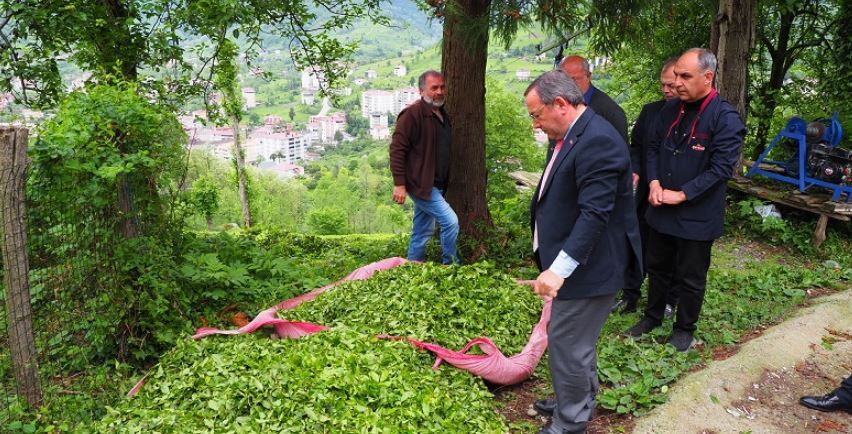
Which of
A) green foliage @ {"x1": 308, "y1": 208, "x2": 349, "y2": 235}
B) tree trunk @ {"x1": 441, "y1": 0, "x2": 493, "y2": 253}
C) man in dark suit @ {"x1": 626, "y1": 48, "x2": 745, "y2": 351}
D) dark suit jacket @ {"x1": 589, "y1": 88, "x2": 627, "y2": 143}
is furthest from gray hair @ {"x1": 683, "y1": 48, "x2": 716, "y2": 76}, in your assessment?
green foliage @ {"x1": 308, "y1": 208, "x2": 349, "y2": 235}

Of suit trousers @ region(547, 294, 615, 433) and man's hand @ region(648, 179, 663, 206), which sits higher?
man's hand @ region(648, 179, 663, 206)

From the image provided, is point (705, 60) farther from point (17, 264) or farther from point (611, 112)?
point (17, 264)

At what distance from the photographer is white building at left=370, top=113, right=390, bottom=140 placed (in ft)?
334

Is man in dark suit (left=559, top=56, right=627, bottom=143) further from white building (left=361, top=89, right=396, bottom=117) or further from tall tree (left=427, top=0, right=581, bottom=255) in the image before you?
Result: white building (left=361, top=89, right=396, bottom=117)

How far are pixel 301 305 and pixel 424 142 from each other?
1704mm

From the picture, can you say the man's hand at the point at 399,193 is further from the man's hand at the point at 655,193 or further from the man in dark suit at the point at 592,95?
the man's hand at the point at 655,193

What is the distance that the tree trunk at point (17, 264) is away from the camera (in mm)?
2842

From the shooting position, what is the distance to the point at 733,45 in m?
6.99

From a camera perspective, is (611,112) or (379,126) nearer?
(611,112)

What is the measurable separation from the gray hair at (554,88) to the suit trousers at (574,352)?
0.89 metres

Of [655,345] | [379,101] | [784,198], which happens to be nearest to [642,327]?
[655,345]

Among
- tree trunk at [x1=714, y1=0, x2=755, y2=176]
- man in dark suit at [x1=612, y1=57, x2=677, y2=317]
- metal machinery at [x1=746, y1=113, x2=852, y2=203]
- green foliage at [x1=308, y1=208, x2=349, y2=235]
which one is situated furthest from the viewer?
green foliage at [x1=308, y1=208, x2=349, y2=235]

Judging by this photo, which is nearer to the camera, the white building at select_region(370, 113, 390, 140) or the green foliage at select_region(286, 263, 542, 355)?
the green foliage at select_region(286, 263, 542, 355)

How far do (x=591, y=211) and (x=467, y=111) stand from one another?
3.65 metres
